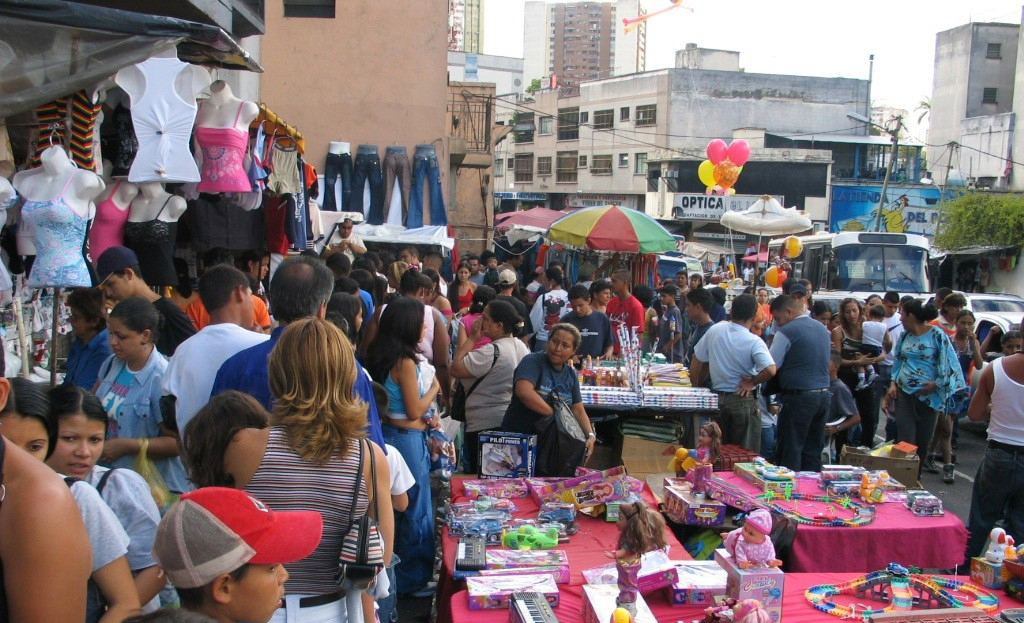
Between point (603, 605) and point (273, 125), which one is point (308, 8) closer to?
point (273, 125)

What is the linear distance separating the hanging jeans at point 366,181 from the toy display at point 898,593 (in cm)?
1340

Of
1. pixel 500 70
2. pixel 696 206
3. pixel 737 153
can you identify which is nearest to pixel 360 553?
pixel 737 153

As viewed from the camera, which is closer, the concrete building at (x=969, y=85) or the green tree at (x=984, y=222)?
the green tree at (x=984, y=222)

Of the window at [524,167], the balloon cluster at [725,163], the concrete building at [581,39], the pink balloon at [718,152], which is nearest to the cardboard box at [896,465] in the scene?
the balloon cluster at [725,163]

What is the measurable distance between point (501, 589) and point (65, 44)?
2885 mm

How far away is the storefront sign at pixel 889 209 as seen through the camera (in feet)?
122

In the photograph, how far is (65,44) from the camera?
130 inches

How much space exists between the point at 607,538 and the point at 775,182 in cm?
3733

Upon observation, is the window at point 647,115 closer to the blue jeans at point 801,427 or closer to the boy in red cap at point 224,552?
the blue jeans at point 801,427

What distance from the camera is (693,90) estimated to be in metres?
46.5

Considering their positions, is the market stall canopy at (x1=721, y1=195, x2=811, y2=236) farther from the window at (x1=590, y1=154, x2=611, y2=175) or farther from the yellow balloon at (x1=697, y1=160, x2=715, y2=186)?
the window at (x1=590, y1=154, x2=611, y2=175)

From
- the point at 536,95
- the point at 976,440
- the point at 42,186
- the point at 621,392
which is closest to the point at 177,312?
the point at 42,186

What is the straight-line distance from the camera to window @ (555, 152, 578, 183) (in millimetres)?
53969

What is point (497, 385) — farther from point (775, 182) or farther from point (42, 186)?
point (775, 182)
